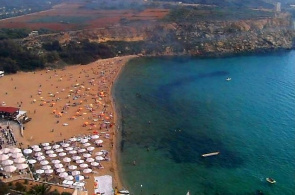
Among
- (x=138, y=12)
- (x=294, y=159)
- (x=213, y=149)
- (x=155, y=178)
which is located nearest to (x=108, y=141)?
(x=155, y=178)

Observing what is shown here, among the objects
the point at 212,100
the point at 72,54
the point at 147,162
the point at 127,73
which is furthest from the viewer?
the point at 72,54

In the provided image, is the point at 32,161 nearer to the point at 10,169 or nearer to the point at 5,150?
the point at 5,150

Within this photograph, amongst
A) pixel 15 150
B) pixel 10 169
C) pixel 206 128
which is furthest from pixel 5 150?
pixel 206 128

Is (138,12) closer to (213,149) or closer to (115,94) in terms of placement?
(115,94)

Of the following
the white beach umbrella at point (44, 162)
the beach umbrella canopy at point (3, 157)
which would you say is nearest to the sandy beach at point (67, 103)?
the white beach umbrella at point (44, 162)

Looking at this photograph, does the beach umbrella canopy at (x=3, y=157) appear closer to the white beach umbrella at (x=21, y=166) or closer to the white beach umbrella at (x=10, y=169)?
the white beach umbrella at (x=21, y=166)

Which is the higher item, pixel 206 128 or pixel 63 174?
pixel 63 174

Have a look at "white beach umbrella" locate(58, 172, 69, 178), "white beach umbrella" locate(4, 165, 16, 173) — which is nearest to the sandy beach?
"white beach umbrella" locate(58, 172, 69, 178)
